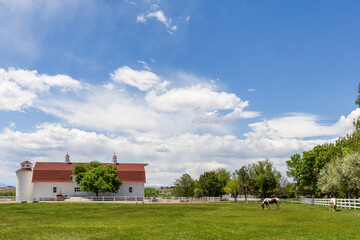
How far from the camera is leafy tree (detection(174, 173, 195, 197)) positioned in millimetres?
109213

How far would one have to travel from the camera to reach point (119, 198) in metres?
66.0

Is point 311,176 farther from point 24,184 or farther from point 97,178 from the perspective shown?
point 24,184

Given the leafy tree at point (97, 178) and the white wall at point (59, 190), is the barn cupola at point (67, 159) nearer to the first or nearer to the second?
the white wall at point (59, 190)

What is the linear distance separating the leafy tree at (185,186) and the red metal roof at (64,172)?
28.3m

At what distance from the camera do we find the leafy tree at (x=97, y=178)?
227 ft

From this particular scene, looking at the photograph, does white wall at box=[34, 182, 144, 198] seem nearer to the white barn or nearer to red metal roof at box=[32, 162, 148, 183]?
the white barn

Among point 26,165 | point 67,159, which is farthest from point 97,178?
point 26,165

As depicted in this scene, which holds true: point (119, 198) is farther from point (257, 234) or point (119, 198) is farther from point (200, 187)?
point (257, 234)

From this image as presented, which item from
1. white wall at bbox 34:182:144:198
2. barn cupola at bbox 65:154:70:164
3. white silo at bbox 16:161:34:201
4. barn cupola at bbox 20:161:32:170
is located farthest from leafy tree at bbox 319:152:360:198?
barn cupola at bbox 20:161:32:170

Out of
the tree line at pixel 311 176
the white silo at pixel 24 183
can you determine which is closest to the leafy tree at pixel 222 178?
the tree line at pixel 311 176

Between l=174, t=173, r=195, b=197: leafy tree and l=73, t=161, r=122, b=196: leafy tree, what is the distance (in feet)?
131

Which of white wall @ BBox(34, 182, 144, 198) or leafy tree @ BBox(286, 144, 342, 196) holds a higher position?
leafy tree @ BBox(286, 144, 342, 196)

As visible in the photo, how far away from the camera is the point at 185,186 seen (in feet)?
362

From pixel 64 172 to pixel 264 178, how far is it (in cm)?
4529
